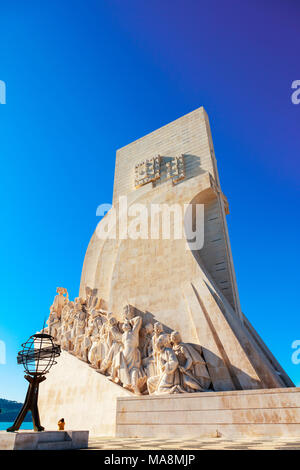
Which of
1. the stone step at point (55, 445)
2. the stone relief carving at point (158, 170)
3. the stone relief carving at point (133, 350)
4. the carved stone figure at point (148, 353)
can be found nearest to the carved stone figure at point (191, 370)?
the stone relief carving at point (133, 350)

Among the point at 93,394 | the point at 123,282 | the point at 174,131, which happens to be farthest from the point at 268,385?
the point at 174,131

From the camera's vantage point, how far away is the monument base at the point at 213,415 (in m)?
4.69

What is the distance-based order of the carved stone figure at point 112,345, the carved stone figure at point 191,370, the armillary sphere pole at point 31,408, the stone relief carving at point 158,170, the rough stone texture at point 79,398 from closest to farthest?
the armillary sphere pole at point 31,408, the carved stone figure at point 191,370, the rough stone texture at point 79,398, the carved stone figure at point 112,345, the stone relief carving at point 158,170

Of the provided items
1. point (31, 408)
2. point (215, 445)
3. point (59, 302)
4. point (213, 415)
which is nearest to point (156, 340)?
point (213, 415)

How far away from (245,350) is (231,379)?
58 cm

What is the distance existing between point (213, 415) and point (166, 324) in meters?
2.34

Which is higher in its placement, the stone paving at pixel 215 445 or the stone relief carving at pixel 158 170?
the stone relief carving at pixel 158 170

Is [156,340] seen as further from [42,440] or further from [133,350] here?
[42,440]

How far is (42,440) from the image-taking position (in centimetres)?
332

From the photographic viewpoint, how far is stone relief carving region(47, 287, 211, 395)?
5.95 m

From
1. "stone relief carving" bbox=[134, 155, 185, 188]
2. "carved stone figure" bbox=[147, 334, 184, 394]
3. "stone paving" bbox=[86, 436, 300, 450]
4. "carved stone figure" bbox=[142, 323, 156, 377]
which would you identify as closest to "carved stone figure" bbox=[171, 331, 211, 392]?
"carved stone figure" bbox=[147, 334, 184, 394]

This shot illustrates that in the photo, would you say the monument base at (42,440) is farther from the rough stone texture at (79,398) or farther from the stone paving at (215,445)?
the rough stone texture at (79,398)

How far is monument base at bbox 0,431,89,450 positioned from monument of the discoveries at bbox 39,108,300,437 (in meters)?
2.18

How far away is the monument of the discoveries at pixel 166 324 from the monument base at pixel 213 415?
1cm
